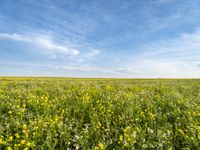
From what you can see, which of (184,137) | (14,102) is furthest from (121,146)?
(14,102)

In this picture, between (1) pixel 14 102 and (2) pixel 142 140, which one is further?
(1) pixel 14 102

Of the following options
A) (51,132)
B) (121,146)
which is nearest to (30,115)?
(51,132)

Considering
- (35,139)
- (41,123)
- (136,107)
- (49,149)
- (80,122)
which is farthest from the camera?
(136,107)

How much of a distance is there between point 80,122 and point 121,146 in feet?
7.06

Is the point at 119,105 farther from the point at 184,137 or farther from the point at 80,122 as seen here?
the point at 184,137

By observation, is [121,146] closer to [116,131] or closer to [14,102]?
[116,131]

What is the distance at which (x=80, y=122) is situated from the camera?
6566 mm

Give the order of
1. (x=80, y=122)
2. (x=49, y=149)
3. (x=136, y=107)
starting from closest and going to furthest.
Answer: (x=49, y=149) → (x=80, y=122) → (x=136, y=107)

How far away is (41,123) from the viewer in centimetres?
549

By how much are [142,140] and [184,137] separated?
3.66ft

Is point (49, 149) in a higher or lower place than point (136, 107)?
lower

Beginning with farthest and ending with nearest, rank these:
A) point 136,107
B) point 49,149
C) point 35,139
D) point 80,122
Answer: point 136,107 < point 80,122 < point 35,139 < point 49,149

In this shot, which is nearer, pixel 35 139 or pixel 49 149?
pixel 49 149

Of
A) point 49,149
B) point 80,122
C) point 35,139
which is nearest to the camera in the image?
point 49,149
